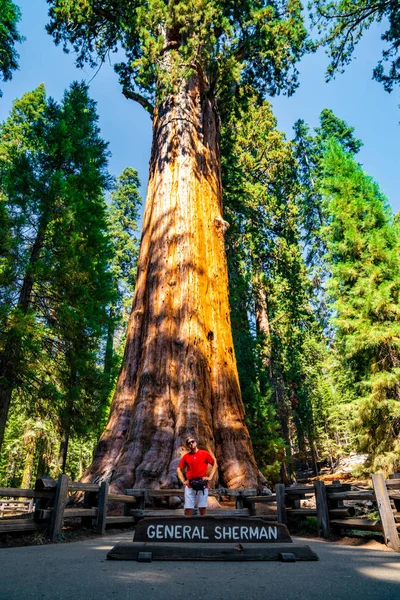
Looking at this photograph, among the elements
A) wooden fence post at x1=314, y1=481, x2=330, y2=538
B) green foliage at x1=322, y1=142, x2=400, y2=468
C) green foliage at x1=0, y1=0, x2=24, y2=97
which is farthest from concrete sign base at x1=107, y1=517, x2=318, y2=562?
green foliage at x1=0, y1=0, x2=24, y2=97

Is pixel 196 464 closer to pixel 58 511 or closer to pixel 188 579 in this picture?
pixel 58 511

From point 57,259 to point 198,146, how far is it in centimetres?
552

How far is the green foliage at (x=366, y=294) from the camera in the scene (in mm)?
12227

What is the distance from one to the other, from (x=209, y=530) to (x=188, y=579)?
0.96 m

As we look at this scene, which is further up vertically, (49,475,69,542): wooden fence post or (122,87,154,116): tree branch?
(122,87,154,116): tree branch

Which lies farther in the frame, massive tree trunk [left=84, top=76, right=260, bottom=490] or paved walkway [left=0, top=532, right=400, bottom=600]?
massive tree trunk [left=84, top=76, right=260, bottom=490]

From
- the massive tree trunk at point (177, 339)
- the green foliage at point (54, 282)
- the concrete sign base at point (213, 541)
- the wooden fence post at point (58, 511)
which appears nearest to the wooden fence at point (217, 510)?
the wooden fence post at point (58, 511)

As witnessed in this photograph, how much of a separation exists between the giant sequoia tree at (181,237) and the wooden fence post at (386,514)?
8.08 ft

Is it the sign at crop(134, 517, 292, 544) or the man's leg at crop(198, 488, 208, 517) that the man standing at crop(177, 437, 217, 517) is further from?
the sign at crop(134, 517, 292, 544)

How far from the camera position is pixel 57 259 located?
39.5ft

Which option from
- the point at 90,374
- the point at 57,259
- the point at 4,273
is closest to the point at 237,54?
the point at 57,259

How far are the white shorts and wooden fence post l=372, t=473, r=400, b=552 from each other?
8.13 ft

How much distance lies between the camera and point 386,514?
17.7 ft

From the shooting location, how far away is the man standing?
5566 mm
